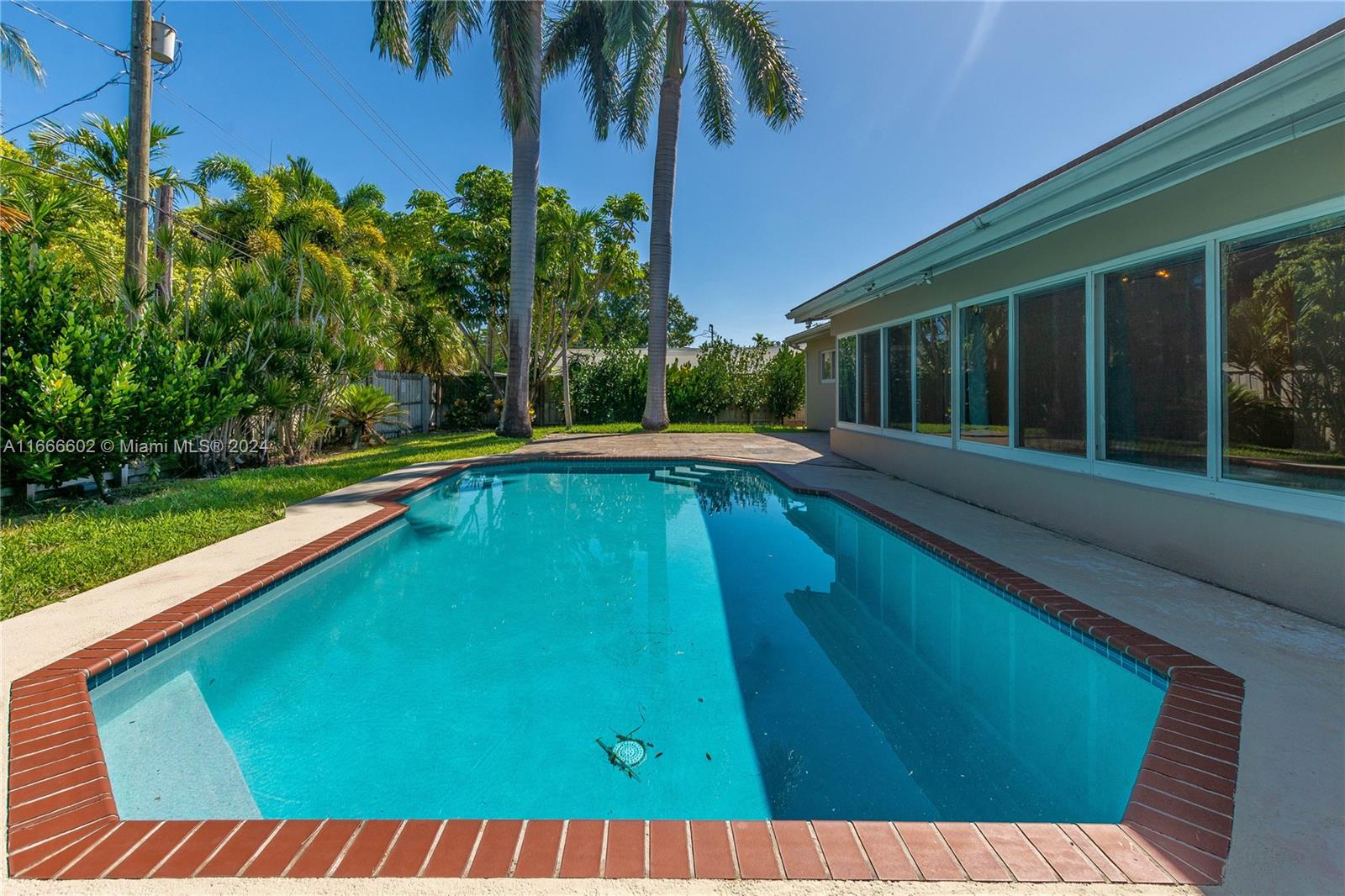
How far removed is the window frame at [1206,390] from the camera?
3.65 metres

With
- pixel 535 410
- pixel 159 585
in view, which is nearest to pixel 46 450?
pixel 159 585

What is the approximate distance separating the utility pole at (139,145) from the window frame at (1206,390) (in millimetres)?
11476

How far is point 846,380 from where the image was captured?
11.8 meters

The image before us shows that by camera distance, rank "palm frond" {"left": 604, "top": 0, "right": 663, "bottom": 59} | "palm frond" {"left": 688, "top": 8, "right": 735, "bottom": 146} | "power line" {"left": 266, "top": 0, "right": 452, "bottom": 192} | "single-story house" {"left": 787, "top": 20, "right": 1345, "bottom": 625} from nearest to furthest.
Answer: "single-story house" {"left": 787, "top": 20, "right": 1345, "bottom": 625} → "palm frond" {"left": 604, "top": 0, "right": 663, "bottom": 59} → "power line" {"left": 266, "top": 0, "right": 452, "bottom": 192} → "palm frond" {"left": 688, "top": 8, "right": 735, "bottom": 146}

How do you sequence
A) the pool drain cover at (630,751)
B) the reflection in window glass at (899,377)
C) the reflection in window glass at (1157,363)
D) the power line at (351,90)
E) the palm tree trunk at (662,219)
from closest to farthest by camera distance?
the pool drain cover at (630,751) → the reflection in window glass at (1157,363) → the reflection in window glass at (899,377) → the power line at (351,90) → the palm tree trunk at (662,219)

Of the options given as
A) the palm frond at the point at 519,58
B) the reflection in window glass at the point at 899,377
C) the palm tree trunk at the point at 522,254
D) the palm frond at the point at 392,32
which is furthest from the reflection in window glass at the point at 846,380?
the palm frond at the point at 392,32

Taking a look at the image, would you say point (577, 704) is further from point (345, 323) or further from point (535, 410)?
point (535, 410)

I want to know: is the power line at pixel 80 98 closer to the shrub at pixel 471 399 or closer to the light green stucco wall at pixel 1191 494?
the shrub at pixel 471 399

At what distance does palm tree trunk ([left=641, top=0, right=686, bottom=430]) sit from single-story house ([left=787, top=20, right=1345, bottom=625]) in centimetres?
1001

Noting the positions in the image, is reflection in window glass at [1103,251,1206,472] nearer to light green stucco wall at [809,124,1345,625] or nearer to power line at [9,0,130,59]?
light green stucco wall at [809,124,1345,625]

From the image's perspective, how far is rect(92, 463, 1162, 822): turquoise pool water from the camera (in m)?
2.37

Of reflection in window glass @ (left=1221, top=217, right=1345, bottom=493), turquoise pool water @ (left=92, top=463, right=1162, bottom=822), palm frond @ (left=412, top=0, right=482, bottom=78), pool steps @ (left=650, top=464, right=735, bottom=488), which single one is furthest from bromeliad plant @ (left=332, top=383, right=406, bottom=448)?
reflection in window glass @ (left=1221, top=217, right=1345, bottom=493)

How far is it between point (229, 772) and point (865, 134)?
16.4m

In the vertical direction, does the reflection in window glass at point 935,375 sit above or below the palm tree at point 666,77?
below
